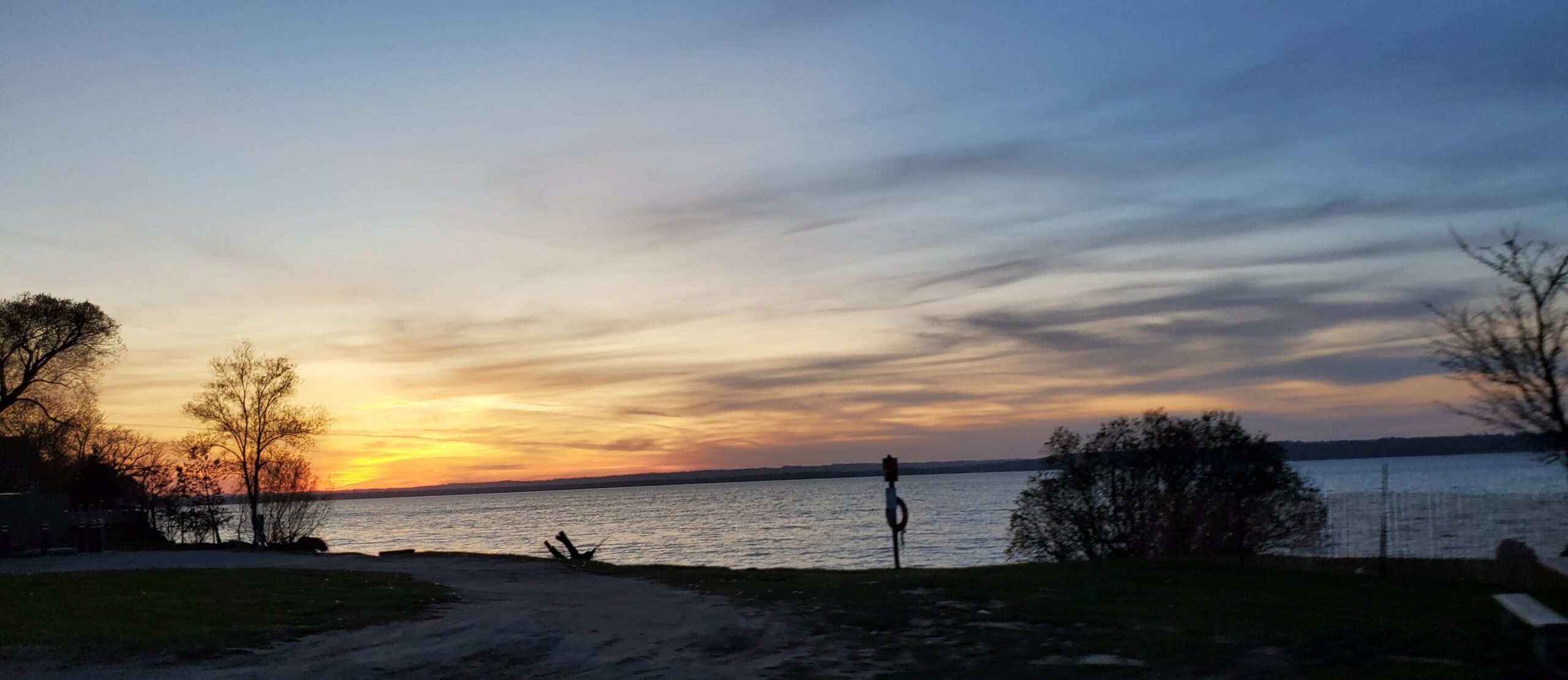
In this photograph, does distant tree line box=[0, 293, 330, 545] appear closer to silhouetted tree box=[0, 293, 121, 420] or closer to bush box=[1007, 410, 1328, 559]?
silhouetted tree box=[0, 293, 121, 420]

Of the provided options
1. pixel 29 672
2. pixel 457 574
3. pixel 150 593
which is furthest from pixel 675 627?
pixel 457 574

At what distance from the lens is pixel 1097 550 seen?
1110 inches

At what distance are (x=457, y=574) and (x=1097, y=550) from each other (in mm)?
15901

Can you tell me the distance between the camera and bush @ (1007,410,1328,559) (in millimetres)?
25641

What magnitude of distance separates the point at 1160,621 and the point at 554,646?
23.9 feet

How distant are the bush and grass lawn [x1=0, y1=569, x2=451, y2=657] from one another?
53.5 feet

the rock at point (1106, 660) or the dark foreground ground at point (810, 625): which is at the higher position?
the rock at point (1106, 660)

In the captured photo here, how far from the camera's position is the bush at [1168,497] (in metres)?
25.6

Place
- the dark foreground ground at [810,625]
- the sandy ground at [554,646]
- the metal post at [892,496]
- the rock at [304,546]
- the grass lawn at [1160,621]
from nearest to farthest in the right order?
the grass lawn at [1160,621] < the dark foreground ground at [810,625] < the sandy ground at [554,646] < the metal post at [892,496] < the rock at [304,546]

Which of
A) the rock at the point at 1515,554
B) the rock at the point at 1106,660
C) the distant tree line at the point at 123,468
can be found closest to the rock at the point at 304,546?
the distant tree line at the point at 123,468

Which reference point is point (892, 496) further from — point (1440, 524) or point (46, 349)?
point (46, 349)

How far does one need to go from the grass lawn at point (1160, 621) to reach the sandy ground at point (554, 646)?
91 cm

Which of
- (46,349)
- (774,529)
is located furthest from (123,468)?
(774,529)

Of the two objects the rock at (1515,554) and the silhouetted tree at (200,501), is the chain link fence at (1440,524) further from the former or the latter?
the silhouetted tree at (200,501)
